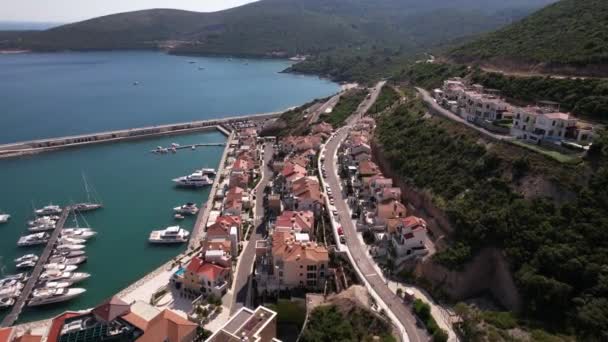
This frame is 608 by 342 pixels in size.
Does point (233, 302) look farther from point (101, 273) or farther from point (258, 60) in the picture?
point (258, 60)

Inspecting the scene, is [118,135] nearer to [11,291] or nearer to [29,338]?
[11,291]

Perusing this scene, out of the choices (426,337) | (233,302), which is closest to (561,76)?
(426,337)

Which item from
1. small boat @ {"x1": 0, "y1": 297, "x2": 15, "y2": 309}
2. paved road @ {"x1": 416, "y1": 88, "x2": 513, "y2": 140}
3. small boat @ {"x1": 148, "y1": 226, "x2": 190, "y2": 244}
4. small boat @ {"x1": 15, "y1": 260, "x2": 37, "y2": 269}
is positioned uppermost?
paved road @ {"x1": 416, "y1": 88, "x2": 513, "y2": 140}

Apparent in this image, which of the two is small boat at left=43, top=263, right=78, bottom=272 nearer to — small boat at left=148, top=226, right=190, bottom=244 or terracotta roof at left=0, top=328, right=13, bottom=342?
small boat at left=148, top=226, right=190, bottom=244

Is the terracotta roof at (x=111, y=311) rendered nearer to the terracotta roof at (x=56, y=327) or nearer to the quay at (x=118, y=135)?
the terracotta roof at (x=56, y=327)

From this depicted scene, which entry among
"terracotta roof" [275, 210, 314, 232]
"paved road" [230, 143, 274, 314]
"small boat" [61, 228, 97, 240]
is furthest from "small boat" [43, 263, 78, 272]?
"terracotta roof" [275, 210, 314, 232]

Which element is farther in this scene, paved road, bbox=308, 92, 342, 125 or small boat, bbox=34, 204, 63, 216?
paved road, bbox=308, 92, 342, 125
